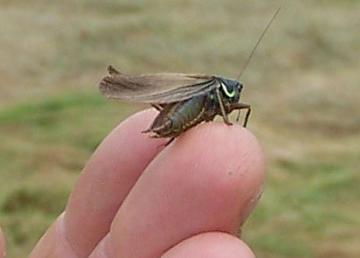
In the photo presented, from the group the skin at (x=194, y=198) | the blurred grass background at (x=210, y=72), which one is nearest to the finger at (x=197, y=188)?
the skin at (x=194, y=198)

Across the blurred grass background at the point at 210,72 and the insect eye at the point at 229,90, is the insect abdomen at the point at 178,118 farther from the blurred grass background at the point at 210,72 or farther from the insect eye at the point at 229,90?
the blurred grass background at the point at 210,72

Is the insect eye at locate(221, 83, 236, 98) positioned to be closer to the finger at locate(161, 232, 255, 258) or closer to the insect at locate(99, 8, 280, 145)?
the insect at locate(99, 8, 280, 145)

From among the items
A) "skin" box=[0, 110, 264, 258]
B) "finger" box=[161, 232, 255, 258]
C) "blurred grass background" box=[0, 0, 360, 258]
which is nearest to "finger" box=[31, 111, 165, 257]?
"skin" box=[0, 110, 264, 258]

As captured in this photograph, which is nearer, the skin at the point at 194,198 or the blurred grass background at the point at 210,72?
the skin at the point at 194,198

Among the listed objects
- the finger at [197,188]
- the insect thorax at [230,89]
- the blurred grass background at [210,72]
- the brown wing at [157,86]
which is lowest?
the blurred grass background at [210,72]

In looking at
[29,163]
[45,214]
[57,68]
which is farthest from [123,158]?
[57,68]

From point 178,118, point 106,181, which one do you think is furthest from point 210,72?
point 178,118

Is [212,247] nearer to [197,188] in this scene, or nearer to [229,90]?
[197,188]

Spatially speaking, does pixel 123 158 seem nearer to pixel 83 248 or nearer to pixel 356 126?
pixel 83 248
